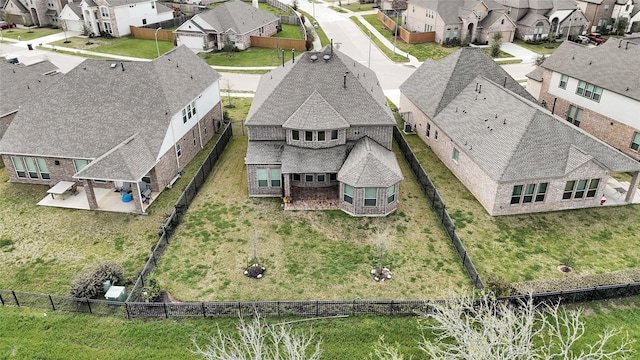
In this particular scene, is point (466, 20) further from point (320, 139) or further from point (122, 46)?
point (122, 46)

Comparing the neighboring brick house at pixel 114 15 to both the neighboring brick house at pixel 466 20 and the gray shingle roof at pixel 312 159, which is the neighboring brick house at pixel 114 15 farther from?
the gray shingle roof at pixel 312 159

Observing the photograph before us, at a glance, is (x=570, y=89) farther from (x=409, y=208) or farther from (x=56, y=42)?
(x=56, y=42)

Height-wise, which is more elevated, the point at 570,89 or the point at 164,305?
the point at 570,89

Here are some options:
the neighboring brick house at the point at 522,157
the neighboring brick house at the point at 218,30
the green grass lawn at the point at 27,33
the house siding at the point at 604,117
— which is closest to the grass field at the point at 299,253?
the neighboring brick house at the point at 522,157

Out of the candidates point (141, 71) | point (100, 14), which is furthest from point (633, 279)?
point (100, 14)

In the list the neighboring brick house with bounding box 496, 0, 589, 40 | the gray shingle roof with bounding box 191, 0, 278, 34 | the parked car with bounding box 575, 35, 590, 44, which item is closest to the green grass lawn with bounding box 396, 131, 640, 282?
the gray shingle roof with bounding box 191, 0, 278, 34

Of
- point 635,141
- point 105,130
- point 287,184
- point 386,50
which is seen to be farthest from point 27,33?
point 635,141
